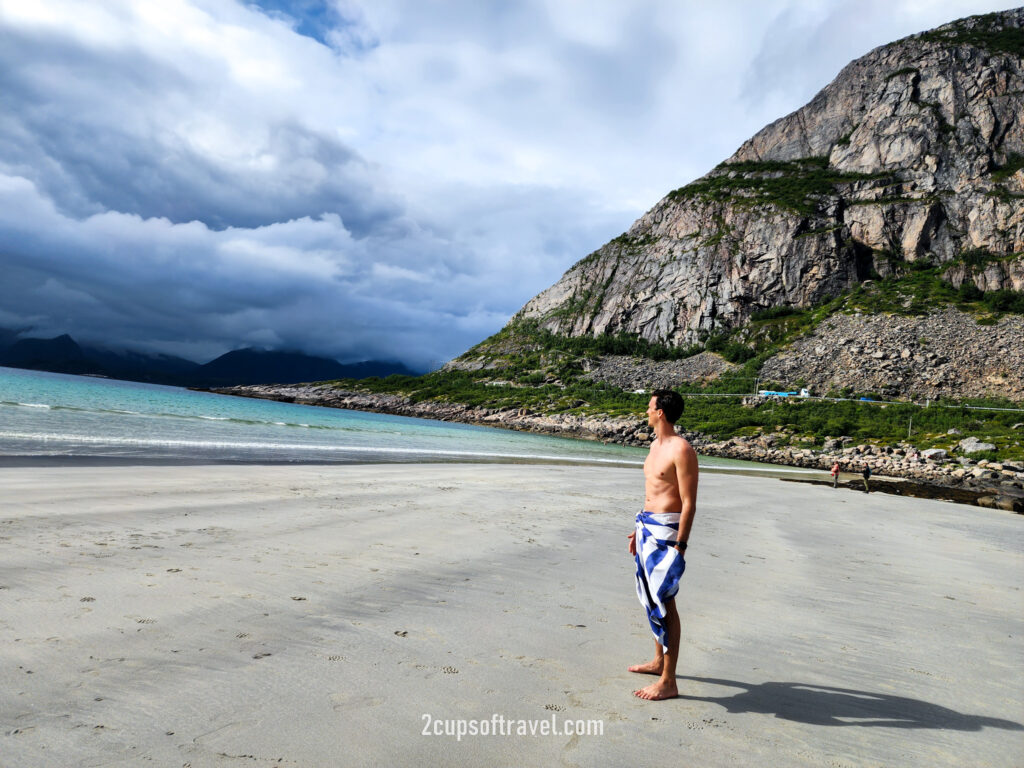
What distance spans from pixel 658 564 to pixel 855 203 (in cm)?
12449

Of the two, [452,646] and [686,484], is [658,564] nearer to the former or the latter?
[686,484]

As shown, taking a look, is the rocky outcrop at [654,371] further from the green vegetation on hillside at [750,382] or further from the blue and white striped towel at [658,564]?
the blue and white striped towel at [658,564]

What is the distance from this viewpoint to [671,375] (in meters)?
93.1

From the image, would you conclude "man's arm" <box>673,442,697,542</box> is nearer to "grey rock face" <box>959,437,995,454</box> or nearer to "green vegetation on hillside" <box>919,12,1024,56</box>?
Answer: "grey rock face" <box>959,437,995,454</box>

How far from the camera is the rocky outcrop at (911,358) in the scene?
A: 61969 millimetres

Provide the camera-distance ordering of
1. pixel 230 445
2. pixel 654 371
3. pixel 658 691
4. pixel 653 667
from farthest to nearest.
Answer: pixel 654 371
pixel 230 445
pixel 653 667
pixel 658 691

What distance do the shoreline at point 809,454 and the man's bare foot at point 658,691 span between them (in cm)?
2369

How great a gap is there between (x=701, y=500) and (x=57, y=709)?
1548 cm

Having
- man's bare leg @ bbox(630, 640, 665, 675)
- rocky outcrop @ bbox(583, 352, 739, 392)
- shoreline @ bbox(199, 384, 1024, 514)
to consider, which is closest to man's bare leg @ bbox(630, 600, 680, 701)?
man's bare leg @ bbox(630, 640, 665, 675)

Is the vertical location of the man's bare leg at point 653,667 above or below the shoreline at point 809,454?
above

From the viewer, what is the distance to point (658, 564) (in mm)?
4137

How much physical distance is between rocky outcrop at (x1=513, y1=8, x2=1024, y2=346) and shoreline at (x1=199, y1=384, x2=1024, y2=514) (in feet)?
158

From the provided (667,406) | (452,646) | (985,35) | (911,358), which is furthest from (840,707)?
(985,35)

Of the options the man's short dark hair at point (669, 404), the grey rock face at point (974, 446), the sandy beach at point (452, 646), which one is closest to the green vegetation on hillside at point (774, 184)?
the grey rock face at point (974, 446)
